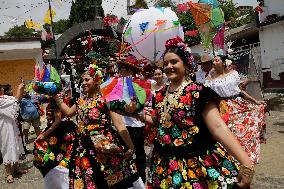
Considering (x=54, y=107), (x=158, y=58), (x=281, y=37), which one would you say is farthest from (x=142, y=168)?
(x=281, y=37)

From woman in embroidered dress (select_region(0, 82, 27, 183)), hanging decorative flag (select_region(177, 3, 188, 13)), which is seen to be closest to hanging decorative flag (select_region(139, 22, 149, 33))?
hanging decorative flag (select_region(177, 3, 188, 13))

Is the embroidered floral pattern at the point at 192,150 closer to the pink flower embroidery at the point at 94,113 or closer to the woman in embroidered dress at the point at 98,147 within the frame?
the woman in embroidered dress at the point at 98,147

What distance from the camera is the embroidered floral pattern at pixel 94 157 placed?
3.72m

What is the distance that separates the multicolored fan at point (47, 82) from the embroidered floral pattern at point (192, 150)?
1606 mm

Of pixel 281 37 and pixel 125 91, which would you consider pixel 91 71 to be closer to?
pixel 125 91

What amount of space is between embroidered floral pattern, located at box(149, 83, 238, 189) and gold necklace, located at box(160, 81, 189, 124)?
0.05 ft

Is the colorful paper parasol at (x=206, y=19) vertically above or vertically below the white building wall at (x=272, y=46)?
above

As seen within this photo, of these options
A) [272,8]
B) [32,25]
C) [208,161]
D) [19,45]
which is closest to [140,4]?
[208,161]

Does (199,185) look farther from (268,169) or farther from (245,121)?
(268,169)

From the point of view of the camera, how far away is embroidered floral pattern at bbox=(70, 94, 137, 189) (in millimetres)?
3721

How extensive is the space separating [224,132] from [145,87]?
85 cm

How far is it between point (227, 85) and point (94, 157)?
2.54 meters

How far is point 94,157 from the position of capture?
3785mm

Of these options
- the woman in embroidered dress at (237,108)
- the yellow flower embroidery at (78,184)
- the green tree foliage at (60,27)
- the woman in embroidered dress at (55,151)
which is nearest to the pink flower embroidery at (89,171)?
the yellow flower embroidery at (78,184)
